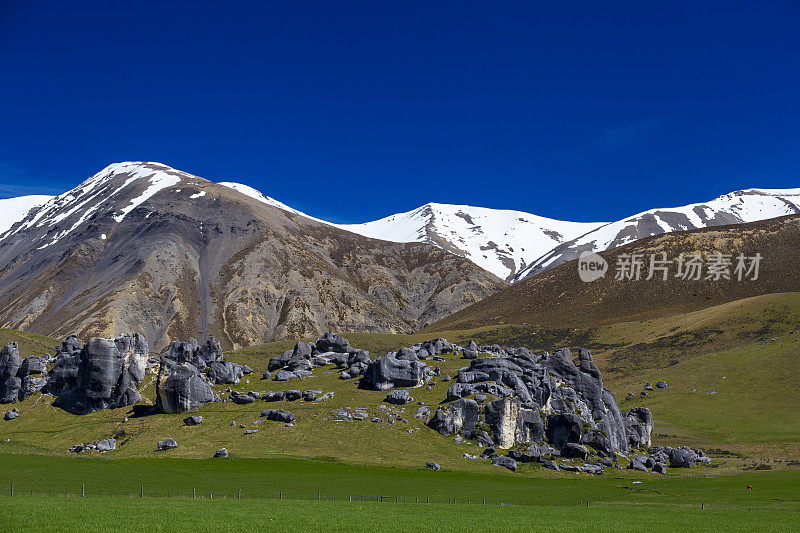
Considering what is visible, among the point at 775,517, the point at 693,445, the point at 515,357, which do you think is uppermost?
the point at 515,357

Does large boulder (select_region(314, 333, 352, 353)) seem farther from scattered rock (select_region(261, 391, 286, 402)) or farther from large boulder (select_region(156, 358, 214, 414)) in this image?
large boulder (select_region(156, 358, 214, 414))

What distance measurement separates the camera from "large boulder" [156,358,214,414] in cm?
10212

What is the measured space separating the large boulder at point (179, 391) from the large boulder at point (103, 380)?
9186 mm

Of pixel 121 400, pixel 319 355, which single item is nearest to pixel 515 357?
pixel 319 355

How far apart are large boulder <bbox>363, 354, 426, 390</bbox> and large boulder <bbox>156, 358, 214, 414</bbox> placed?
93.4 ft

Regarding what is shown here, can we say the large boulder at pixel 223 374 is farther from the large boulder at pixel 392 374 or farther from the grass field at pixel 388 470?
the large boulder at pixel 392 374

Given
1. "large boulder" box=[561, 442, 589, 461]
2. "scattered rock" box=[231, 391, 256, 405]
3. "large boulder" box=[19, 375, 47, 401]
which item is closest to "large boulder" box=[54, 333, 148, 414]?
"large boulder" box=[19, 375, 47, 401]

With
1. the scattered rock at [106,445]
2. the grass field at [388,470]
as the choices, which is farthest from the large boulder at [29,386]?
the scattered rock at [106,445]

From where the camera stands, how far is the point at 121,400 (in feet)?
360

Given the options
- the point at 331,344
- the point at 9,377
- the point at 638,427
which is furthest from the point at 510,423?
the point at 9,377

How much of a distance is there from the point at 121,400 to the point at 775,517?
101 metres

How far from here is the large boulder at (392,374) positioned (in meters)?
106

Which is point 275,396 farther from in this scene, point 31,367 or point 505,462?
point 31,367

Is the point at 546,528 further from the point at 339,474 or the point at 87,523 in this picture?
the point at 339,474
